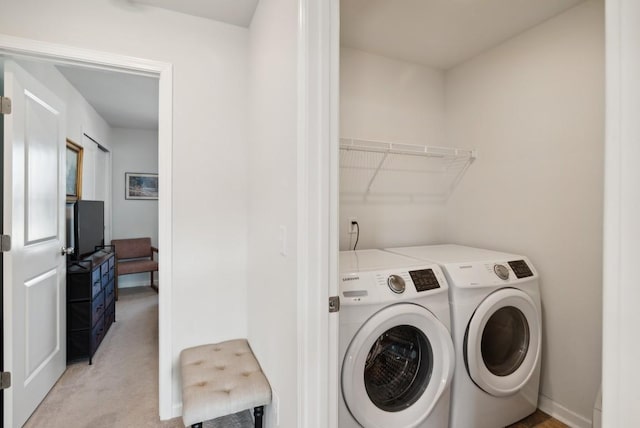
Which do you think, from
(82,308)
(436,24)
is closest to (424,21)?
(436,24)

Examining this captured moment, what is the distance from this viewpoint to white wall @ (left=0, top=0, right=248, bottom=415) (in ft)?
5.86

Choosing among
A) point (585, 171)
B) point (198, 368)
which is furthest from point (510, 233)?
point (198, 368)

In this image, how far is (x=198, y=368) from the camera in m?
1.61

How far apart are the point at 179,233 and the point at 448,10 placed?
2105 mm

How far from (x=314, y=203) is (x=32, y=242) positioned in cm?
184

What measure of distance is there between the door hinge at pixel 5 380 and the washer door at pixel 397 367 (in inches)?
70.1

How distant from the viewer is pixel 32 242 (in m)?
1.81

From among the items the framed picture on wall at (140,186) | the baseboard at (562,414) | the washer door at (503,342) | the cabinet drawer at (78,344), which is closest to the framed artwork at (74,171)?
the cabinet drawer at (78,344)

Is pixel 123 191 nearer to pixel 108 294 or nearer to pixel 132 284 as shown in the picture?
pixel 132 284

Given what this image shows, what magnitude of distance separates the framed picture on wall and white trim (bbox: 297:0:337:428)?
180 inches

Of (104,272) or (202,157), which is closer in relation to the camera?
(202,157)

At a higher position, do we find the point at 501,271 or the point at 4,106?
the point at 4,106

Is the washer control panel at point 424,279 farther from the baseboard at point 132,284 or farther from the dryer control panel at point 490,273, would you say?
the baseboard at point 132,284

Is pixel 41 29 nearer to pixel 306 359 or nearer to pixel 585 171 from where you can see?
pixel 306 359
